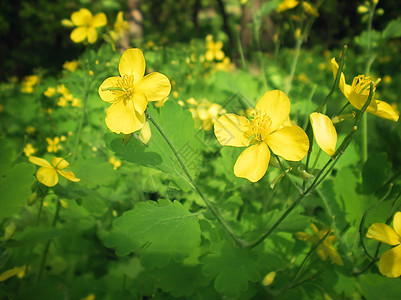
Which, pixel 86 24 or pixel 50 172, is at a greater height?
pixel 86 24

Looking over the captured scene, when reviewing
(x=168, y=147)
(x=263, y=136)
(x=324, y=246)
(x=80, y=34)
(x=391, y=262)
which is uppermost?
(x=80, y=34)

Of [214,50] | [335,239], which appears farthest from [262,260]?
[214,50]

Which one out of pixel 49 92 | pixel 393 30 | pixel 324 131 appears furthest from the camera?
pixel 49 92

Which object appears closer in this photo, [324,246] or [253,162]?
[253,162]

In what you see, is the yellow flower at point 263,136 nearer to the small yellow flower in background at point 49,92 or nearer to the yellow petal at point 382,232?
the yellow petal at point 382,232

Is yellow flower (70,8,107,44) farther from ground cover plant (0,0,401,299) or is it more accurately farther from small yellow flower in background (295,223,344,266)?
small yellow flower in background (295,223,344,266)

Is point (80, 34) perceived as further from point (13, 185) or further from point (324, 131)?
point (324, 131)

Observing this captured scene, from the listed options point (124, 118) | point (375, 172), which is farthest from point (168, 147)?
point (375, 172)

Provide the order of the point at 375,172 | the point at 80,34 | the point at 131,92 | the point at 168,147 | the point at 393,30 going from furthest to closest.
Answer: the point at 393,30 → the point at 80,34 → the point at 375,172 → the point at 168,147 → the point at 131,92
